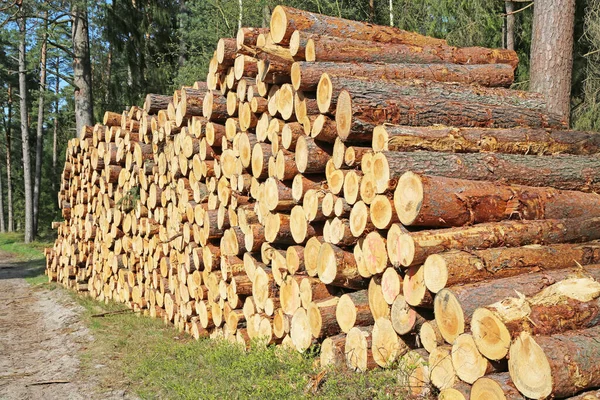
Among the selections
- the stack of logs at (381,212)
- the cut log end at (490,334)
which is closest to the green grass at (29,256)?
the stack of logs at (381,212)

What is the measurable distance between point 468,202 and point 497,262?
493mm

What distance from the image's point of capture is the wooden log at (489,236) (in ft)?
12.5

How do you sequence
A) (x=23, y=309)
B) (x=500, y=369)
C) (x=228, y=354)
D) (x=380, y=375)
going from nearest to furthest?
(x=500, y=369)
(x=380, y=375)
(x=228, y=354)
(x=23, y=309)

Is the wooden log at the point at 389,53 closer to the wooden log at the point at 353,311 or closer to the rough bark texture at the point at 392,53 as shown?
the rough bark texture at the point at 392,53

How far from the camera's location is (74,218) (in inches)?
449

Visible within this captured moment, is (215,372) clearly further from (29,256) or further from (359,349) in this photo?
(29,256)

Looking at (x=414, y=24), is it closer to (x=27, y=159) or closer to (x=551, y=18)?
(x=551, y=18)

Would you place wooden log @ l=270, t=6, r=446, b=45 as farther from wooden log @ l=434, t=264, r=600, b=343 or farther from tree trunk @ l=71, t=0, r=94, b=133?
tree trunk @ l=71, t=0, r=94, b=133

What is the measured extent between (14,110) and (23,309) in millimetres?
26110

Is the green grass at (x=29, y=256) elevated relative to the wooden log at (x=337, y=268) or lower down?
lower down

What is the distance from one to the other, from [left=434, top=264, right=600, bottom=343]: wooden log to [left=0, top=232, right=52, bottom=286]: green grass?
11.2 m

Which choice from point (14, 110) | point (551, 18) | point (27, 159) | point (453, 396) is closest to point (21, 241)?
point (27, 159)

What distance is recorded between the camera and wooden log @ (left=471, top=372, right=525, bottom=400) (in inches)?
116

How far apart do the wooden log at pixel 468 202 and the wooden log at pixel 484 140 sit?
562 mm
